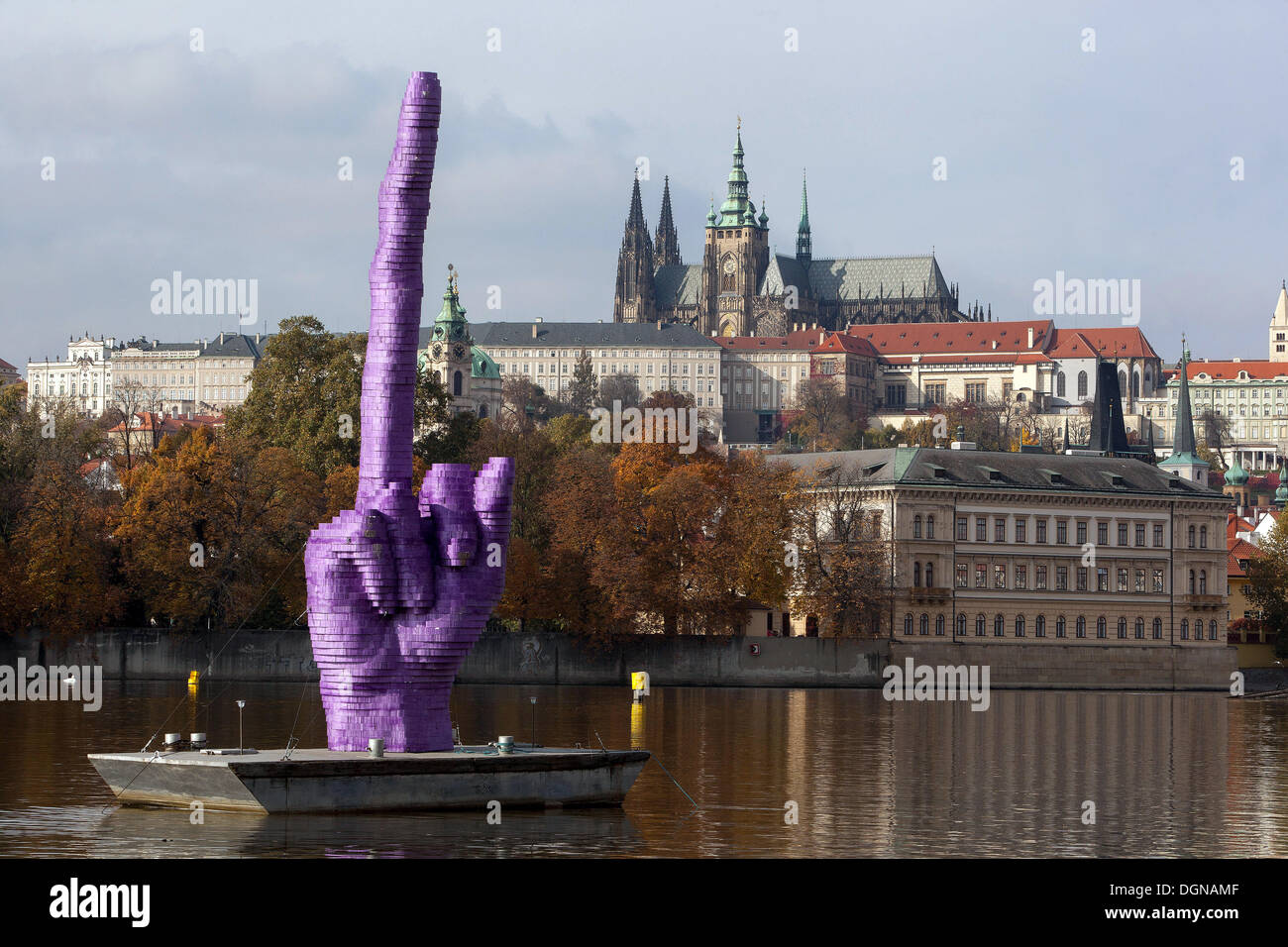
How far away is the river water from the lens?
3766cm

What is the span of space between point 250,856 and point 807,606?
69.1m

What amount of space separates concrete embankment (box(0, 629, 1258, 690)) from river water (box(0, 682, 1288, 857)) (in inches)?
82.2

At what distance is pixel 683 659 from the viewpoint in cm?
9794

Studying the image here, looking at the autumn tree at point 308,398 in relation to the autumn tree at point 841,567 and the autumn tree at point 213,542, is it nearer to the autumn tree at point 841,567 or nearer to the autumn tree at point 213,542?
the autumn tree at point 213,542

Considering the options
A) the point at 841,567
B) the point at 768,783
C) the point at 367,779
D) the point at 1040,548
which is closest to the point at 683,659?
the point at 841,567

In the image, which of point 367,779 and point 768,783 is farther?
point 768,783

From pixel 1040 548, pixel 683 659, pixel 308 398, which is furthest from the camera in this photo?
pixel 1040 548

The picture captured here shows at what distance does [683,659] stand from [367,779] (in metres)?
59.6

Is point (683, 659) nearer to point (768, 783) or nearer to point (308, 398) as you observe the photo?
point (308, 398)

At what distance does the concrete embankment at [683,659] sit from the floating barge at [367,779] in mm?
49224

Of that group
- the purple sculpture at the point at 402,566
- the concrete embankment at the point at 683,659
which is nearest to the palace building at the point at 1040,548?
the concrete embankment at the point at 683,659
